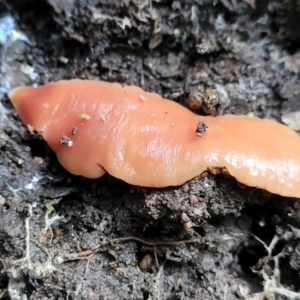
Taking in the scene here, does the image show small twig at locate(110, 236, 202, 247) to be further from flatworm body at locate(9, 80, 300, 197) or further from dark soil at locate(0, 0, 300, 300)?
flatworm body at locate(9, 80, 300, 197)

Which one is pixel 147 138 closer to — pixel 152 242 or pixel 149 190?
pixel 149 190

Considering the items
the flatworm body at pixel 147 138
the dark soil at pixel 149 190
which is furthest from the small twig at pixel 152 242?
the flatworm body at pixel 147 138

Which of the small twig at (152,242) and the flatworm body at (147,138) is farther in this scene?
the small twig at (152,242)

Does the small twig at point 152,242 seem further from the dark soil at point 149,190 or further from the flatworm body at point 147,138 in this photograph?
the flatworm body at point 147,138

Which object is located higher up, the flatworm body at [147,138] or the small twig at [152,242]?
the flatworm body at [147,138]

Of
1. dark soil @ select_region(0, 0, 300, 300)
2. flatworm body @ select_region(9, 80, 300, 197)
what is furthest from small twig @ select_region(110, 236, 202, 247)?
flatworm body @ select_region(9, 80, 300, 197)

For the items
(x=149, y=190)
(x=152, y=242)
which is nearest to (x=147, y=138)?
(x=149, y=190)
